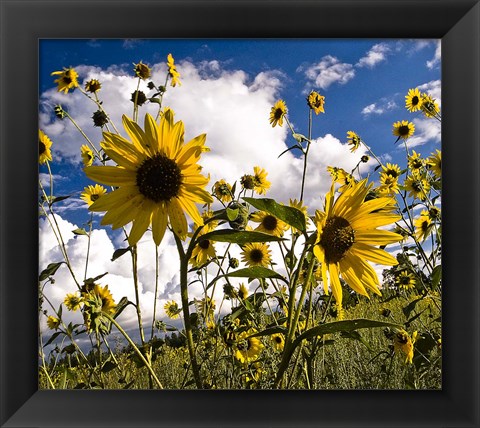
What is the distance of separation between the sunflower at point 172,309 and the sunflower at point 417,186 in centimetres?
64

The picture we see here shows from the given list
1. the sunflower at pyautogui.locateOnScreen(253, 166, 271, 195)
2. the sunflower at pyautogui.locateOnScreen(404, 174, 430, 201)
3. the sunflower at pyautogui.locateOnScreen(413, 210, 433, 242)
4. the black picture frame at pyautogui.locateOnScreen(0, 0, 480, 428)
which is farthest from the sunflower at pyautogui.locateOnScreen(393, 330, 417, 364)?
the sunflower at pyautogui.locateOnScreen(253, 166, 271, 195)

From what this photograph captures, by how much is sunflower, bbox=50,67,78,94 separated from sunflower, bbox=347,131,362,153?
0.61 meters

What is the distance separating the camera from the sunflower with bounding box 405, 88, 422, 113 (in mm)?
1158

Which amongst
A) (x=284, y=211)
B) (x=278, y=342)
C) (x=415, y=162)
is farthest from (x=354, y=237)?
(x=278, y=342)

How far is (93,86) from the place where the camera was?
118cm

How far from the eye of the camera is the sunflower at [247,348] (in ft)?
4.05

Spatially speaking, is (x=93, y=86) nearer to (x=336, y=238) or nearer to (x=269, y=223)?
(x=269, y=223)

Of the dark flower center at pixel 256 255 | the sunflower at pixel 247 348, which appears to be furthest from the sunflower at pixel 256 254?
the sunflower at pixel 247 348

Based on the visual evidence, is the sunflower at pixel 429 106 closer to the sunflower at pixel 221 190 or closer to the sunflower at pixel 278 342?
the sunflower at pixel 221 190

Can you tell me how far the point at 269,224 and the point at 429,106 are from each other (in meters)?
0.45

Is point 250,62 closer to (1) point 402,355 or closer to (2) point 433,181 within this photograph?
(2) point 433,181

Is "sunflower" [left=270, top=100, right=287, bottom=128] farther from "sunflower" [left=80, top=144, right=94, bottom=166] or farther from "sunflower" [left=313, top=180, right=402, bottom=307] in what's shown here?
"sunflower" [left=80, top=144, right=94, bottom=166]
